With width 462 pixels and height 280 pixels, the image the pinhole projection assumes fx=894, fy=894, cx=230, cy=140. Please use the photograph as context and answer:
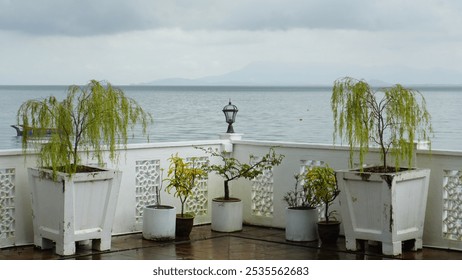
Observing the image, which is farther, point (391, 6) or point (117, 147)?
point (391, 6)

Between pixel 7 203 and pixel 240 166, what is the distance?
261 cm

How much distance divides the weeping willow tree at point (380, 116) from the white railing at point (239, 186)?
44cm

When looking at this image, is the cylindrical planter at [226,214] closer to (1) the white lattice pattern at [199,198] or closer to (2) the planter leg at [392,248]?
(1) the white lattice pattern at [199,198]

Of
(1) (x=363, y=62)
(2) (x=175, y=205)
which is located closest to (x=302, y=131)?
(1) (x=363, y=62)

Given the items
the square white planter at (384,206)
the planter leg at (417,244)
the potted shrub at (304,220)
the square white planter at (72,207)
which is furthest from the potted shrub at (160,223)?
the planter leg at (417,244)

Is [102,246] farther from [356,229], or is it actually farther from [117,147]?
[356,229]

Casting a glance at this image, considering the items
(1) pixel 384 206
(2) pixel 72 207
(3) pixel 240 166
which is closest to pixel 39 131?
(2) pixel 72 207

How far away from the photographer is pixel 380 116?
326 inches

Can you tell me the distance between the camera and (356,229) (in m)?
8.31

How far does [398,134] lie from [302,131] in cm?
3140

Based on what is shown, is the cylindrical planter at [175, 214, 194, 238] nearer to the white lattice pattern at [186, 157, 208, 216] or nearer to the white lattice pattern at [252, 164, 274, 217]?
the white lattice pattern at [186, 157, 208, 216]

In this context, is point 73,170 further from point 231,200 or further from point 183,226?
point 231,200

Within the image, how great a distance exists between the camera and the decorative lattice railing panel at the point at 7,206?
848 cm

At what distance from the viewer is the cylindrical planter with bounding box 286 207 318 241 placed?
898cm
